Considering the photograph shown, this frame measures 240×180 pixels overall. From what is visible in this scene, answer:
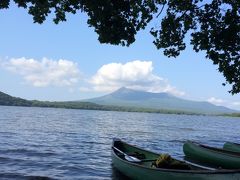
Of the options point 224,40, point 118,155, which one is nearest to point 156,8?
point 224,40

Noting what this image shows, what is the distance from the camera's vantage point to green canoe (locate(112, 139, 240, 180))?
15549 millimetres

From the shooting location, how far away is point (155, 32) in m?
15.2

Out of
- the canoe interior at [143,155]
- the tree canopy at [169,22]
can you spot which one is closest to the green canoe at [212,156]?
the canoe interior at [143,155]

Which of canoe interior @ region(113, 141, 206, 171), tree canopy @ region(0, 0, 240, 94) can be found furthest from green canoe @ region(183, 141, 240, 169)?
tree canopy @ region(0, 0, 240, 94)

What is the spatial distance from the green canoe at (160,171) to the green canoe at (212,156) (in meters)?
6.76

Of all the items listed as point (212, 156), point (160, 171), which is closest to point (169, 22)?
point (160, 171)

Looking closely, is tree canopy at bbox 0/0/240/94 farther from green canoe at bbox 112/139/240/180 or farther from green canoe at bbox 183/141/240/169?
green canoe at bbox 183/141/240/169

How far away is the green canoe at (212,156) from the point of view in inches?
1112

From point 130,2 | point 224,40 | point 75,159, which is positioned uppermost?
point 130,2

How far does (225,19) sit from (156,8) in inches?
103

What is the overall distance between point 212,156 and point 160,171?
44.8ft

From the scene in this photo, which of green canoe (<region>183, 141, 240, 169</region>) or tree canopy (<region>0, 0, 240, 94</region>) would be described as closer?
tree canopy (<region>0, 0, 240, 94</region>)

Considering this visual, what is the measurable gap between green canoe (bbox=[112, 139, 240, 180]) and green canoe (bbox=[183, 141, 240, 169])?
22.2 ft

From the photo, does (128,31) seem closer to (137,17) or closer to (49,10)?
(137,17)
